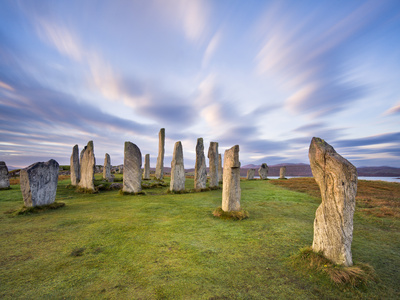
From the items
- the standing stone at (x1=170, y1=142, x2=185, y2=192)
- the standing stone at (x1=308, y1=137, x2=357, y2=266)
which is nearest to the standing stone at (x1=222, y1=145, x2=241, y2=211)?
the standing stone at (x1=308, y1=137, x2=357, y2=266)

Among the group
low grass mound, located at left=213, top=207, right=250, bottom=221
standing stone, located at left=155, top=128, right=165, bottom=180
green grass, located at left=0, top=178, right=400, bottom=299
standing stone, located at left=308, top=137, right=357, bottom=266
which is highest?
standing stone, located at left=155, top=128, right=165, bottom=180

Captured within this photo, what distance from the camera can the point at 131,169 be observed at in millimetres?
13141

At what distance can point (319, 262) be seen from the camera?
3.82m

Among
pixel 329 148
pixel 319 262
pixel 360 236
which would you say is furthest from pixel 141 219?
pixel 360 236

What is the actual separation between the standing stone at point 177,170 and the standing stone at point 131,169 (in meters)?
2.55

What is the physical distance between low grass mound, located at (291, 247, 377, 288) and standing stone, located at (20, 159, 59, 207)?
33.6 feet

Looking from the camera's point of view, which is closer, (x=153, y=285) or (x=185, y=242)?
(x=153, y=285)

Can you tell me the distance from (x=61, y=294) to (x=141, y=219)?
4.11m

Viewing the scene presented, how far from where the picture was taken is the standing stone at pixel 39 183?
794 cm

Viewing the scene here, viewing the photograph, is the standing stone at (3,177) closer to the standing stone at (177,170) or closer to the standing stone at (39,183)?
the standing stone at (39,183)

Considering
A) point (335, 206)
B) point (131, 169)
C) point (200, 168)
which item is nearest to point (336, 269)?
point (335, 206)

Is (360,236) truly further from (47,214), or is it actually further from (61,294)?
(47,214)

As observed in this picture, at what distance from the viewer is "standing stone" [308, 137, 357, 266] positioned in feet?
12.2

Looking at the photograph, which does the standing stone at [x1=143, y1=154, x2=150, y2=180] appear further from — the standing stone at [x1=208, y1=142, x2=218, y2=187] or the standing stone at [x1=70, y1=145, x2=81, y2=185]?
the standing stone at [x1=208, y1=142, x2=218, y2=187]
